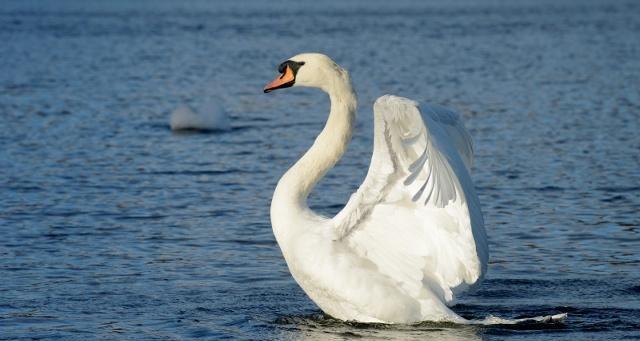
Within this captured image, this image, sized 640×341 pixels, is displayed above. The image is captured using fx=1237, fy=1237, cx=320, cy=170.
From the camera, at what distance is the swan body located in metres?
7.80

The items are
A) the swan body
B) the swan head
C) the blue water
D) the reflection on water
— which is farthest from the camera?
the blue water

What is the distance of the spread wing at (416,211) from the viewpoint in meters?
7.55

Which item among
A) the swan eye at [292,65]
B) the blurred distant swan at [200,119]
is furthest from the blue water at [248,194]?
the swan eye at [292,65]

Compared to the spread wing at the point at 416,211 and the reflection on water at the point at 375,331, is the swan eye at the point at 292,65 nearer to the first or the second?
the spread wing at the point at 416,211

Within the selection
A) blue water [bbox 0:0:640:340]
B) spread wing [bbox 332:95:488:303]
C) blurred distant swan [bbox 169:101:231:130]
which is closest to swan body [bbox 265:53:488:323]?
spread wing [bbox 332:95:488:303]

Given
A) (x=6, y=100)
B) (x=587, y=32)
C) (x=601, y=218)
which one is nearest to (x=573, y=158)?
(x=601, y=218)

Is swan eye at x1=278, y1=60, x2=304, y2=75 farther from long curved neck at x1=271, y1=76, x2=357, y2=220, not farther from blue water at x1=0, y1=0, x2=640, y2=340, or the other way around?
blue water at x1=0, y1=0, x2=640, y2=340

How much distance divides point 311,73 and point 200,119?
36.2ft

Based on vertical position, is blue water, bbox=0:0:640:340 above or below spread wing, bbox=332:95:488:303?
below

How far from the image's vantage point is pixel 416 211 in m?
8.15

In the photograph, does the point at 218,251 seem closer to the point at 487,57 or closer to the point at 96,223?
the point at 96,223

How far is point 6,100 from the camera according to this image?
24.6 meters

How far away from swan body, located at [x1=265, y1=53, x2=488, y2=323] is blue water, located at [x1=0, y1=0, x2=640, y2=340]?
0.25 metres

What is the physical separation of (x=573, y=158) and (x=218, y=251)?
6.64 m
